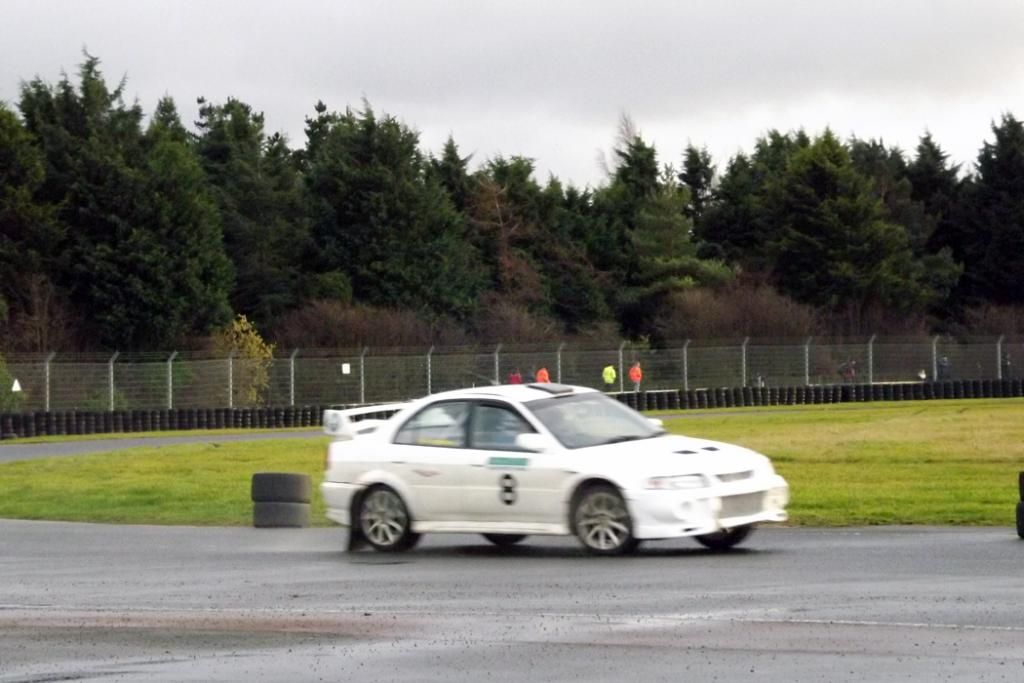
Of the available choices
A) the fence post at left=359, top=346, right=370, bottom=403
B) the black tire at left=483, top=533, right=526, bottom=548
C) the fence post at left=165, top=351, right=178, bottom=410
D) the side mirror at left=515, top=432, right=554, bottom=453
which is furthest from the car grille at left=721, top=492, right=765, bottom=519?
the fence post at left=359, top=346, right=370, bottom=403

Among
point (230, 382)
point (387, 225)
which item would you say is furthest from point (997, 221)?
point (230, 382)

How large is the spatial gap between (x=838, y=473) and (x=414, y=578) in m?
13.5

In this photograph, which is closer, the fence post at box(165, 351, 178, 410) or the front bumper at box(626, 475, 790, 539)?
the front bumper at box(626, 475, 790, 539)

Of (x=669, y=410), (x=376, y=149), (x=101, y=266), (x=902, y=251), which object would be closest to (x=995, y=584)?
(x=669, y=410)

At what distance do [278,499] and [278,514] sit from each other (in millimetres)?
169

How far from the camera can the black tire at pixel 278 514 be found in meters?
20.2

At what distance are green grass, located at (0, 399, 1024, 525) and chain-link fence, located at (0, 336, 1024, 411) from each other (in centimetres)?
1223

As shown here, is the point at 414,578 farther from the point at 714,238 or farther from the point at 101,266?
the point at 714,238

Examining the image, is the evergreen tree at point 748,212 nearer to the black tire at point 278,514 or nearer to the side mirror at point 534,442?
the black tire at point 278,514

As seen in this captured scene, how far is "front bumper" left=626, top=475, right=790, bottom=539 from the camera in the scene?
14.6 meters

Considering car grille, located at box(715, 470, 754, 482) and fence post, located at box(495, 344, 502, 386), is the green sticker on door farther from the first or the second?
fence post, located at box(495, 344, 502, 386)

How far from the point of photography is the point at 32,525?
21.4 metres

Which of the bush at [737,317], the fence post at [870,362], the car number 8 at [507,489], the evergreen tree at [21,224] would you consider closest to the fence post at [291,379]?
the evergreen tree at [21,224]

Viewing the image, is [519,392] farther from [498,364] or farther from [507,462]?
[498,364]
